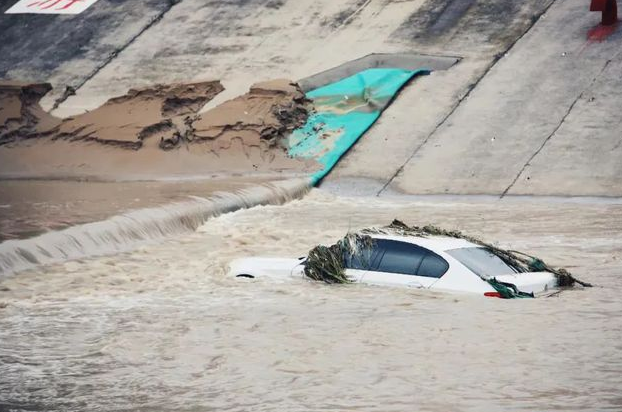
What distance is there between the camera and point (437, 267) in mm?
16125

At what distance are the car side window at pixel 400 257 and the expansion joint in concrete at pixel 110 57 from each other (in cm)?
1918

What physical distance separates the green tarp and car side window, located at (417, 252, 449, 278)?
12.5 m

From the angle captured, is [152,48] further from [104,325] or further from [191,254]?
[104,325]

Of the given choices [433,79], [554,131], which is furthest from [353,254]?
[433,79]

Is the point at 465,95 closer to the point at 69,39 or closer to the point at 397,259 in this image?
the point at 69,39

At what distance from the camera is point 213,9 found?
38.6 meters

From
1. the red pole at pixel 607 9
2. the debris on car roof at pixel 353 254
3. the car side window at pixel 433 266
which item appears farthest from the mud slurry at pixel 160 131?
the car side window at pixel 433 266

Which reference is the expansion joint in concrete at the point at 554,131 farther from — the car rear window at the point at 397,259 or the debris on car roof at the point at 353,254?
the car rear window at the point at 397,259

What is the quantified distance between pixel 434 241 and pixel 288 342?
2.84m

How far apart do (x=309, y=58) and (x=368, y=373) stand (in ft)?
71.7

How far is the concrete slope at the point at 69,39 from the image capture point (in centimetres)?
3656

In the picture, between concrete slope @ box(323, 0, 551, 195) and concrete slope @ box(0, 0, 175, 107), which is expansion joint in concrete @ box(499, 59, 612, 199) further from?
concrete slope @ box(0, 0, 175, 107)

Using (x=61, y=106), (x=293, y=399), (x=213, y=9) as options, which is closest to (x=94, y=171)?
(x=61, y=106)

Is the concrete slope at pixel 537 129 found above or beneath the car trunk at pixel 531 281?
beneath
